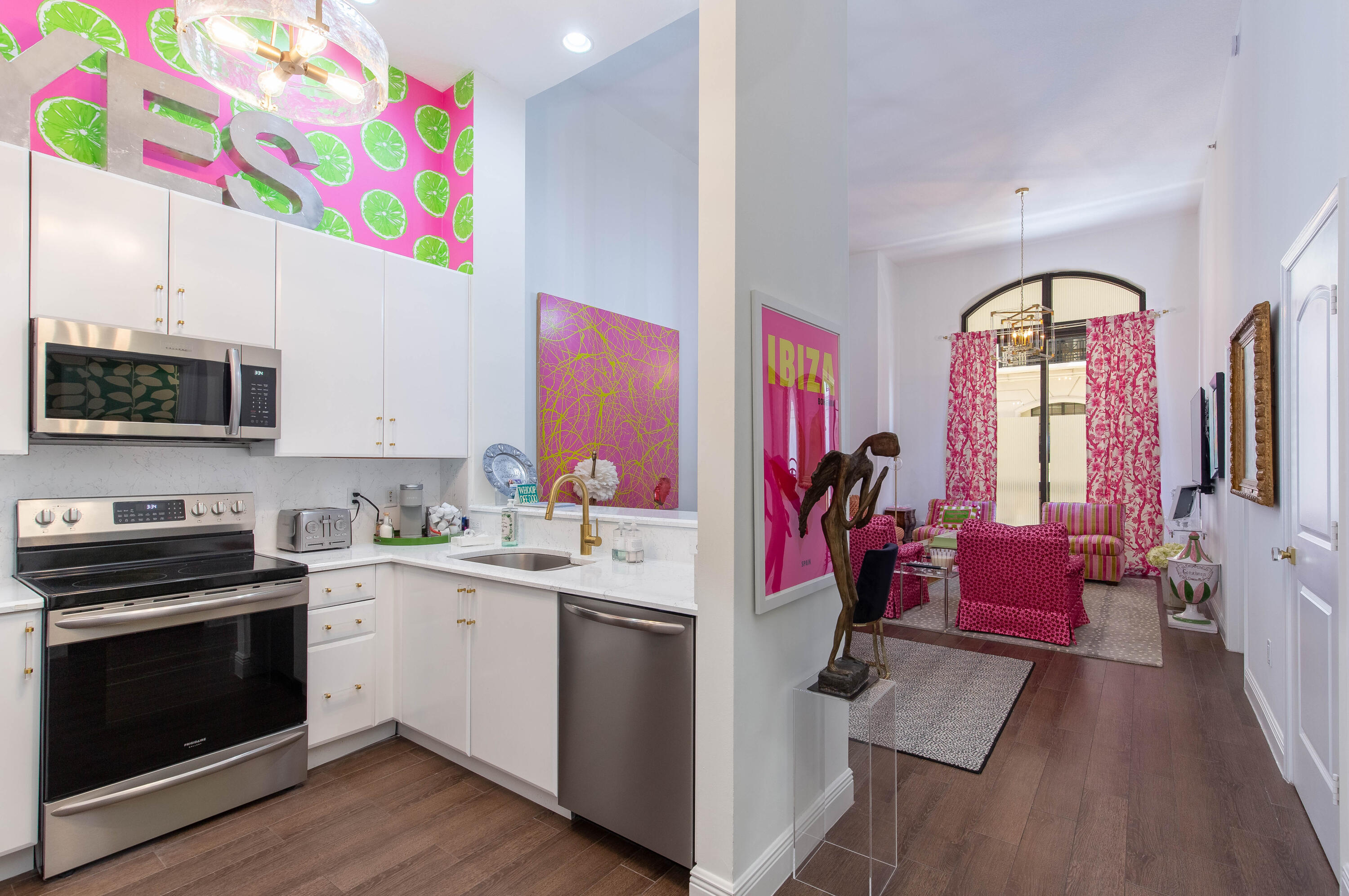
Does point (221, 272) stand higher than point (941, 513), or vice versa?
point (221, 272)

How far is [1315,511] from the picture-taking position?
7.14 feet

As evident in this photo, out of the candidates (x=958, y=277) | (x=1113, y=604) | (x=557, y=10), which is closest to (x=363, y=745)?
(x=557, y=10)

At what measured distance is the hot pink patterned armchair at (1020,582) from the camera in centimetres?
446

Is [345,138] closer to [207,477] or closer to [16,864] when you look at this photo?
[207,477]

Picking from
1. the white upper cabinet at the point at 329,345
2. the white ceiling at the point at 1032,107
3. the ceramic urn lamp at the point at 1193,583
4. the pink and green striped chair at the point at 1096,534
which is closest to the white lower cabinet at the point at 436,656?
the white upper cabinet at the point at 329,345

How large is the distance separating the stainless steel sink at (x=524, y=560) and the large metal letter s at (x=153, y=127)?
1950mm

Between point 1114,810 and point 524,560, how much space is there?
2.60 meters

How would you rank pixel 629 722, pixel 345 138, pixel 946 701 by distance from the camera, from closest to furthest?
pixel 629 722, pixel 946 701, pixel 345 138

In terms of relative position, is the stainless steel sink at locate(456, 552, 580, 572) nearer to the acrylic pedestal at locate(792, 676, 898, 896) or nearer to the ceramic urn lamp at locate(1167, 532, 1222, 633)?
the acrylic pedestal at locate(792, 676, 898, 896)

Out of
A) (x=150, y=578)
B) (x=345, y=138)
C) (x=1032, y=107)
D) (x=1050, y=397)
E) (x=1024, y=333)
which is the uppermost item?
(x=1032, y=107)

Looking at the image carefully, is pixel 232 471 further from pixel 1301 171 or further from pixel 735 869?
pixel 1301 171

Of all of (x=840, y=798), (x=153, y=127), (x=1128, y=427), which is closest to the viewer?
(x=840, y=798)

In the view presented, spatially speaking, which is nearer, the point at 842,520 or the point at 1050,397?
the point at 842,520

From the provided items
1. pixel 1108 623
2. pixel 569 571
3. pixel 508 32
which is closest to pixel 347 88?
pixel 569 571
